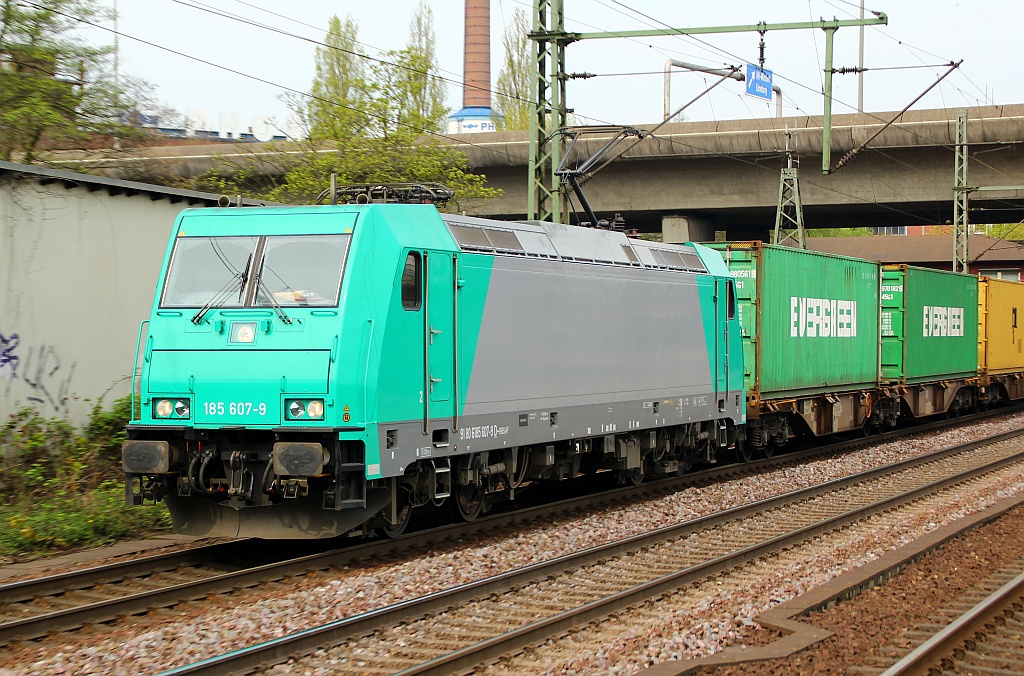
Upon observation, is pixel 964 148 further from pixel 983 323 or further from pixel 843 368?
pixel 843 368

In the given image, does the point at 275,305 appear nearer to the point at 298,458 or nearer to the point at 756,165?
the point at 298,458

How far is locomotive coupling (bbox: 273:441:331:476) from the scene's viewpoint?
9.02 meters

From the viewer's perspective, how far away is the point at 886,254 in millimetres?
58469

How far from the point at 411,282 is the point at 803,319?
1130 cm

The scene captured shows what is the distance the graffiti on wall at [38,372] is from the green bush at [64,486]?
25cm

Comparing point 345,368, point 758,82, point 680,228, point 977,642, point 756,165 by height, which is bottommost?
point 977,642

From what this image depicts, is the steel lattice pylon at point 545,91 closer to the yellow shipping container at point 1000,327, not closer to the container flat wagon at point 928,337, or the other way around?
the container flat wagon at point 928,337

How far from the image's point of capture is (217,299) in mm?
10008

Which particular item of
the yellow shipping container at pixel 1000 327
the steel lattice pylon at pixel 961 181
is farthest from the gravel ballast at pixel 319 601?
the steel lattice pylon at pixel 961 181

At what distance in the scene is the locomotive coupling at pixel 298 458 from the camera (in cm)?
902

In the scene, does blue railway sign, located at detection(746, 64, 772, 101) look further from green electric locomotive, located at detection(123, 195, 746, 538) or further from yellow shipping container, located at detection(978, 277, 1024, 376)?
yellow shipping container, located at detection(978, 277, 1024, 376)

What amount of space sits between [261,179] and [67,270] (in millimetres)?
18499

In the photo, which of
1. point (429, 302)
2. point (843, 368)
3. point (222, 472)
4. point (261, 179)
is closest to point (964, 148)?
point (843, 368)

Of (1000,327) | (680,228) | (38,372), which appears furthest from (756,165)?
(38,372)
